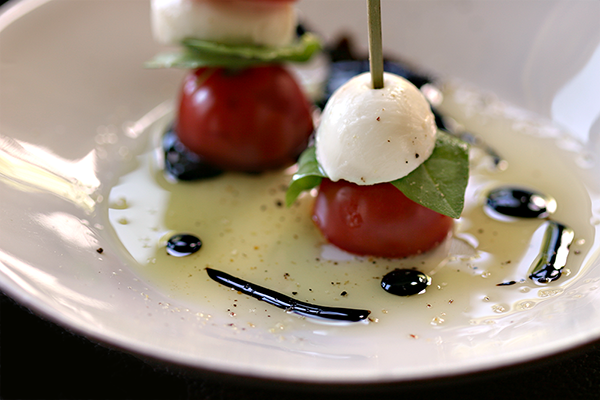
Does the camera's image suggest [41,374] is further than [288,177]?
No

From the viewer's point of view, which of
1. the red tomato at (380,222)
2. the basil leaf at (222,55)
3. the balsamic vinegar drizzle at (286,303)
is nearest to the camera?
the balsamic vinegar drizzle at (286,303)

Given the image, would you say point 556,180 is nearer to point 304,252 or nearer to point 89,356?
point 304,252

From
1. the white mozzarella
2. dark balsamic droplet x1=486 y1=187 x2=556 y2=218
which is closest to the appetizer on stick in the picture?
the white mozzarella

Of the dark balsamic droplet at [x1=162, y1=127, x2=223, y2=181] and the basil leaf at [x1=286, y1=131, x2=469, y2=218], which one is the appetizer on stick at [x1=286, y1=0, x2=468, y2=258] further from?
the dark balsamic droplet at [x1=162, y1=127, x2=223, y2=181]

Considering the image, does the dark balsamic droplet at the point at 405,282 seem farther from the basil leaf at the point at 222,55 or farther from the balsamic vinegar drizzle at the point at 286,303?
Result: the basil leaf at the point at 222,55

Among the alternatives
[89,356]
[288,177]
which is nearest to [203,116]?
[288,177]

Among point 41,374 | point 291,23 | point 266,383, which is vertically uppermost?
point 291,23

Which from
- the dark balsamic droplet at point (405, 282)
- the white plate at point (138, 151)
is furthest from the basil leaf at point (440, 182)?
the white plate at point (138, 151)
